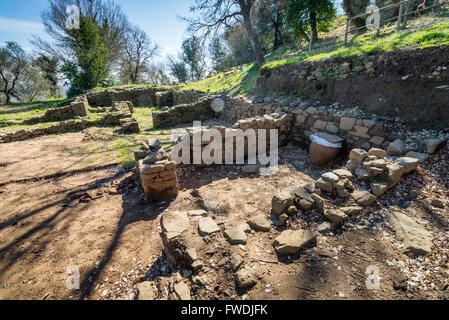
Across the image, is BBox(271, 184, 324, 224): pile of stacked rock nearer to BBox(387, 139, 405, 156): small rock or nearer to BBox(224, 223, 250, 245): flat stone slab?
BBox(224, 223, 250, 245): flat stone slab

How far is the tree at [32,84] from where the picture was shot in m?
25.3

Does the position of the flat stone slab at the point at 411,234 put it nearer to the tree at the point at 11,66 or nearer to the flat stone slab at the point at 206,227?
the flat stone slab at the point at 206,227

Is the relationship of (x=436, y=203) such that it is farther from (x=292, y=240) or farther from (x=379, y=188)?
(x=292, y=240)

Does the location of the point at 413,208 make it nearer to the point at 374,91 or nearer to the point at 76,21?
the point at 374,91

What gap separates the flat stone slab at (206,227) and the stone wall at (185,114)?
8.08 m

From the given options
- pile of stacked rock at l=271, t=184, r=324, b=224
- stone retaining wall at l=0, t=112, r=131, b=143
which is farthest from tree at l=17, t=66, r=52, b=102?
pile of stacked rock at l=271, t=184, r=324, b=224

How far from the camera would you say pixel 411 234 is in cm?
229

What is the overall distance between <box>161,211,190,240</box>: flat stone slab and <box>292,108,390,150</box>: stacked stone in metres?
4.19

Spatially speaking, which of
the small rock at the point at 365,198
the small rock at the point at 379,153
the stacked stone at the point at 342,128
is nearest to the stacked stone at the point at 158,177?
the small rock at the point at 365,198

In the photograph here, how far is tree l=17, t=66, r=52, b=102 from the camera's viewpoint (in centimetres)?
2535

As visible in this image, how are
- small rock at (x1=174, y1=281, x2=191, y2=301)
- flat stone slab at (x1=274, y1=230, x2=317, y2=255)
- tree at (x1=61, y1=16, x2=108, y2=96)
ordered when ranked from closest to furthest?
small rock at (x1=174, y1=281, x2=191, y2=301)
flat stone slab at (x1=274, y1=230, x2=317, y2=255)
tree at (x1=61, y1=16, x2=108, y2=96)

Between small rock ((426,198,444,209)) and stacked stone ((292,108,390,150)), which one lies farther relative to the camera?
stacked stone ((292,108,390,150))

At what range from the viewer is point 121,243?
2867mm
